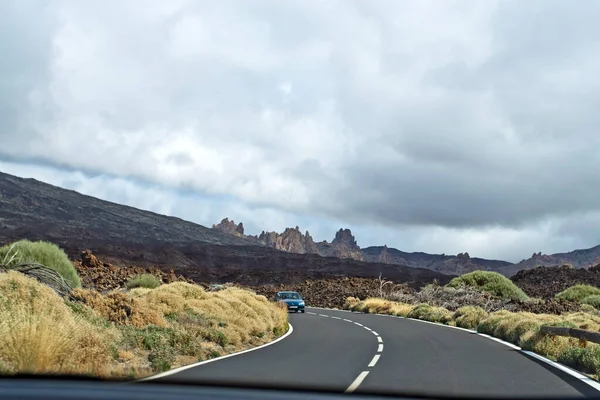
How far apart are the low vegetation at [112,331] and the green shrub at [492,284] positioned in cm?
3004

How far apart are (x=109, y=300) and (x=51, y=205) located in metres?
121

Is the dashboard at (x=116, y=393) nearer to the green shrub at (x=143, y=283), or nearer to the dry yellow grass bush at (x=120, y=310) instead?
the dry yellow grass bush at (x=120, y=310)

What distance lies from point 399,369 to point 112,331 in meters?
6.29

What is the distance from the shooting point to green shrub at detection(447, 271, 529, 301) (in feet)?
167

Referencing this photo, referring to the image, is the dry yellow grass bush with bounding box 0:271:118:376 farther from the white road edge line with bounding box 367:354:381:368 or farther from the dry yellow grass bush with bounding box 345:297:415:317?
the dry yellow grass bush with bounding box 345:297:415:317

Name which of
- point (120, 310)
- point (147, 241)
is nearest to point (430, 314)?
point (120, 310)

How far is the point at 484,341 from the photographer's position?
20.6 m

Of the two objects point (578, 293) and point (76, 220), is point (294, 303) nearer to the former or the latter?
point (578, 293)

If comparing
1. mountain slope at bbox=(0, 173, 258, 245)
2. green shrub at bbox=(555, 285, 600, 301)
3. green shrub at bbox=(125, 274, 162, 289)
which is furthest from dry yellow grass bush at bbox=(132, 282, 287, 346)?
mountain slope at bbox=(0, 173, 258, 245)

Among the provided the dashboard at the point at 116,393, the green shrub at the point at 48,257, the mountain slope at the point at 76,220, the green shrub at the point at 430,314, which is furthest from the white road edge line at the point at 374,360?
the mountain slope at the point at 76,220

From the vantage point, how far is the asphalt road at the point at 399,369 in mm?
10055

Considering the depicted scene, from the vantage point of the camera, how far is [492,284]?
5225 cm

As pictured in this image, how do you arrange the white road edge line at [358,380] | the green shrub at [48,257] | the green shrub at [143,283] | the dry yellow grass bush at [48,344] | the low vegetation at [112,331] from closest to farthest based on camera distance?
the white road edge line at [358,380] → the dry yellow grass bush at [48,344] → the low vegetation at [112,331] → the green shrub at [48,257] → the green shrub at [143,283]

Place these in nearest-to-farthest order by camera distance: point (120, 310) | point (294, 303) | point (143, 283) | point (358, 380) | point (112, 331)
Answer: point (358, 380)
point (112, 331)
point (120, 310)
point (143, 283)
point (294, 303)
